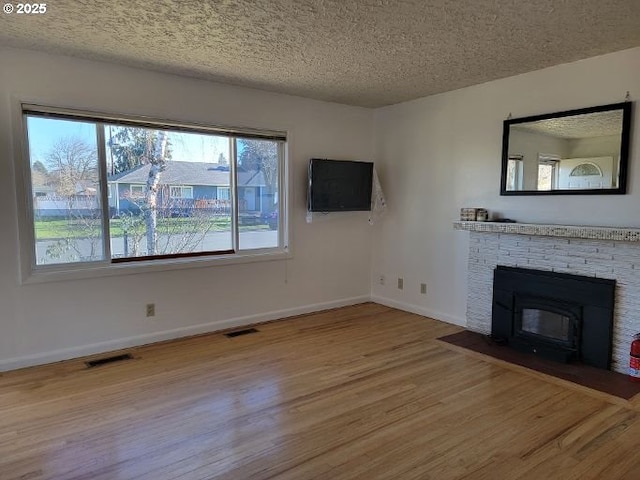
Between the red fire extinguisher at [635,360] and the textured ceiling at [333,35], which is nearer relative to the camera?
the textured ceiling at [333,35]

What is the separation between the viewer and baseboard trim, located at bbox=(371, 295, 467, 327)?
432cm

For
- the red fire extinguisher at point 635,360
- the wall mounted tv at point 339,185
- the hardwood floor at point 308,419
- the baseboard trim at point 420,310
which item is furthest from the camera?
the wall mounted tv at point 339,185

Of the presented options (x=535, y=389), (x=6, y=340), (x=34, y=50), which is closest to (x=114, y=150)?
(x=34, y=50)

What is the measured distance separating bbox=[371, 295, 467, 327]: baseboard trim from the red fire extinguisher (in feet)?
4.73

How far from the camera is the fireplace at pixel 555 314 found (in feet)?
10.4

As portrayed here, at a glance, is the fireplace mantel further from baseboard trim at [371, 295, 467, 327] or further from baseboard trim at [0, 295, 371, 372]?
baseboard trim at [0, 295, 371, 372]

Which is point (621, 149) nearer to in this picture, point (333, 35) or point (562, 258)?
point (562, 258)

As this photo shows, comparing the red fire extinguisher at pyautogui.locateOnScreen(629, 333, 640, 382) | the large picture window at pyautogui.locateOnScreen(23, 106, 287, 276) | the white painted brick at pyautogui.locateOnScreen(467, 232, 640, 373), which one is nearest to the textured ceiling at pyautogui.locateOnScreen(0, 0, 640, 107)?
the large picture window at pyautogui.locateOnScreen(23, 106, 287, 276)

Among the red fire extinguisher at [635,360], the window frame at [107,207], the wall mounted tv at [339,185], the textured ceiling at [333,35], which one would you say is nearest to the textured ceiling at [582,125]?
the textured ceiling at [333,35]

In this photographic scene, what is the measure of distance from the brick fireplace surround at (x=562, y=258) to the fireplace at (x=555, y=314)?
0.19 ft

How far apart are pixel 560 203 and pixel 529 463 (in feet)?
7.21

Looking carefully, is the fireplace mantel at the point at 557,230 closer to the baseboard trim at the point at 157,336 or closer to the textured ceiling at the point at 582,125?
the textured ceiling at the point at 582,125

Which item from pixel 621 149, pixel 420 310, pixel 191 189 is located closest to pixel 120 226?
pixel 191 189
